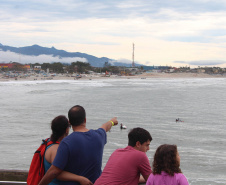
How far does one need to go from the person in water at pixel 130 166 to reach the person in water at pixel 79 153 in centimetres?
16

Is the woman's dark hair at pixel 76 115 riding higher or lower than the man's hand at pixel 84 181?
higher

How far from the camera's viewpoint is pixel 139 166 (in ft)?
10.8

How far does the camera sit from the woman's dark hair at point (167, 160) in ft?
9.33

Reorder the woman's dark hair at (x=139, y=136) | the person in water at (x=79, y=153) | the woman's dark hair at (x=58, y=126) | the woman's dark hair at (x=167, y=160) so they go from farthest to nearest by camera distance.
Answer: the woman's dark hair at (x=58, y=126), the woman's dark hair at (x=139, y=136), the person in water at (x=79, y=153), the woman's dark hair at (x=167, y=160)

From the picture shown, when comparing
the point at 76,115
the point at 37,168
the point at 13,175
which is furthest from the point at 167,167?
the point at 13,175

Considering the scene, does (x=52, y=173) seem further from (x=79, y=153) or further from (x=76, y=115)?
(x=76, y=115)

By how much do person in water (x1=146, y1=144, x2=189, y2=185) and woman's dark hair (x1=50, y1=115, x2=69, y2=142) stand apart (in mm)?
1029

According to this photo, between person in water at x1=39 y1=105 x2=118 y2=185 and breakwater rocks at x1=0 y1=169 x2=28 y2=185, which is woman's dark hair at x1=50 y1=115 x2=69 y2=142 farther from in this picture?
breakwater rocks at x1=0 y1=169 x2=28 y2=185

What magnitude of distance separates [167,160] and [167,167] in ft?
0.21

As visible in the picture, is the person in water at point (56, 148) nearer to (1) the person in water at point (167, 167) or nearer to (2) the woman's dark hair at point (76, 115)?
(2) the woman's dark hair at point (76, 115)

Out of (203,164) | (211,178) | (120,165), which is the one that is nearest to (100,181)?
(120,165)

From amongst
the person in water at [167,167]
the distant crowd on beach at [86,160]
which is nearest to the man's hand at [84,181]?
the distant crowd on beach at [86,160]

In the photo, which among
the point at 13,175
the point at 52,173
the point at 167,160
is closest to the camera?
the point at 167,160

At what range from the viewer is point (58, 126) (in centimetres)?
350
